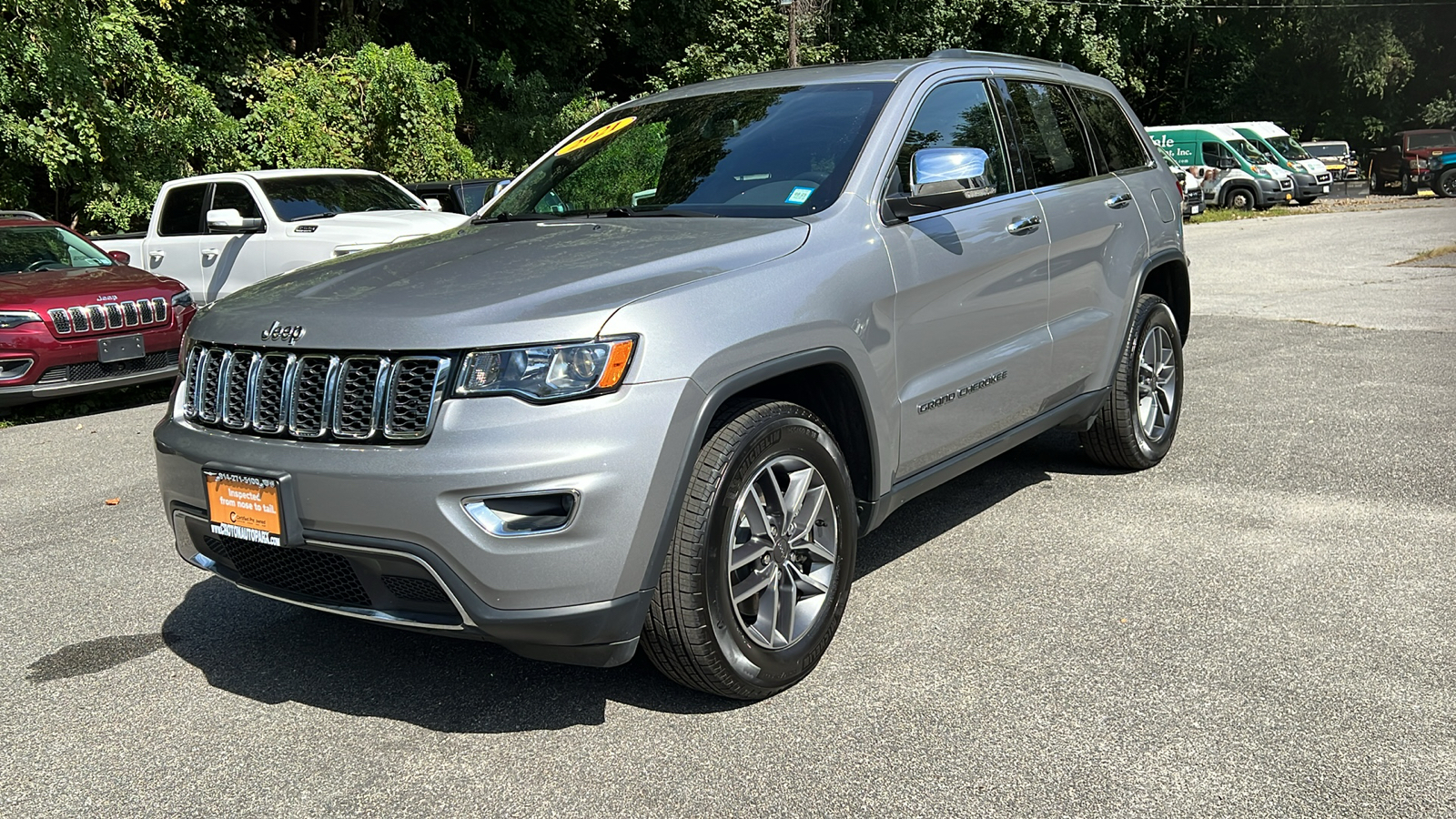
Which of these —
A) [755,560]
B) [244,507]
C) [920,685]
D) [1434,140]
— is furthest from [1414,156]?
[244,507]

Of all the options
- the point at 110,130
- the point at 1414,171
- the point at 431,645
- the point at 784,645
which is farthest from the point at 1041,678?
the point at 1414,171

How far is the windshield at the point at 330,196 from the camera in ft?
38.2

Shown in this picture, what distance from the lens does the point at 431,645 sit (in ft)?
13.3

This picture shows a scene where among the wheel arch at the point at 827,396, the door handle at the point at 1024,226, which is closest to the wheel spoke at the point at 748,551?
the wheel arch at the point at 827,396

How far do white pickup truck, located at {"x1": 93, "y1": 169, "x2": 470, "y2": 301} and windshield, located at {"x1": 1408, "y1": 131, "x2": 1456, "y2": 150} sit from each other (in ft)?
110

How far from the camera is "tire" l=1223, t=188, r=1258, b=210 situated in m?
32.5

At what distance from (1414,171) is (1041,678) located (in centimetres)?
3859

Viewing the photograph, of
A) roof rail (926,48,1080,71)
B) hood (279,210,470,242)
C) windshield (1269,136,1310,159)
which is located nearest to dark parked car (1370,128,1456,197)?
windshield (1269,136,1310,159)

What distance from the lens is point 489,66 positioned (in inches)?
1016

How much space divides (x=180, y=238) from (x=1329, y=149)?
114 feet

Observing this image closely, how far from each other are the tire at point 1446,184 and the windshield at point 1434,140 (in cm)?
127

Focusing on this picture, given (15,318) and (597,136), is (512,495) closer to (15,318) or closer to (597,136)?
(597,136)

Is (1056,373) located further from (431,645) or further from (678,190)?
(431,645)

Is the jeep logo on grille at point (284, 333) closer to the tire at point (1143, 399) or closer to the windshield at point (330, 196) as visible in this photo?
the tire at point (1143, 399)
